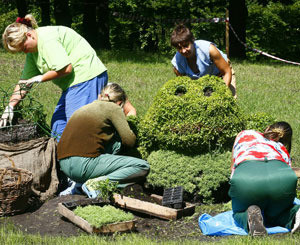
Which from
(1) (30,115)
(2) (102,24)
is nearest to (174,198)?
(1) (30,115)

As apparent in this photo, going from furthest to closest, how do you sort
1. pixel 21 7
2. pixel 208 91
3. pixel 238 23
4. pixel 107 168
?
1. pixel 21 7
2. pixel 238 23
3. pixel 208 91
4. pixel 107 168

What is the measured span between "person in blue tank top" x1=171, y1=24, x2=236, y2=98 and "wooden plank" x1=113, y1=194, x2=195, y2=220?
174cm

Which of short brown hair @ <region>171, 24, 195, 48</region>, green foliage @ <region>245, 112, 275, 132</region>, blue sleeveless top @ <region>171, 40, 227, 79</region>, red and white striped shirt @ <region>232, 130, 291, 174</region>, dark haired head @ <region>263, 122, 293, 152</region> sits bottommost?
green foliage @ <region>245, 112, 275, 132</region>

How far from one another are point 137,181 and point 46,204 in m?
1.02

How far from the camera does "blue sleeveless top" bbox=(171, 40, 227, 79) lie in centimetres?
579

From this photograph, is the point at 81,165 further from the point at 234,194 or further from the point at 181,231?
the point at 234,194

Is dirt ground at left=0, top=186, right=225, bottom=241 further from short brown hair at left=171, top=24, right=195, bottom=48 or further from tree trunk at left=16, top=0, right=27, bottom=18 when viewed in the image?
tree trunk at left=16, top=0, right=27, bottom=18

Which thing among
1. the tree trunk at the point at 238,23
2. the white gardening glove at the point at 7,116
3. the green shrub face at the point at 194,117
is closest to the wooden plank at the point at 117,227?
the green shrub face at the point at 194,117

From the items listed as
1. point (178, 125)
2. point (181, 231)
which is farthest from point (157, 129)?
point (181, 231)

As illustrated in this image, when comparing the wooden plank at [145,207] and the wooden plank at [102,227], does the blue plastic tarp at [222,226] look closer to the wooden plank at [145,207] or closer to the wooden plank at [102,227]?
the wooden plank at [145,207]

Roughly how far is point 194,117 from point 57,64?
166 centimetres

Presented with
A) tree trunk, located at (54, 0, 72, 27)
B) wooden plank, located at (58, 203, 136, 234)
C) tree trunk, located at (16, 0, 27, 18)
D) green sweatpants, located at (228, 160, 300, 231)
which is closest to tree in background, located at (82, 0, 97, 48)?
tree trunk, located at (54, 0, 72, 27)

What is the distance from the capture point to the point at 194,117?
5188 millimetres

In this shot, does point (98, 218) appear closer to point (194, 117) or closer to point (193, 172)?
point (193, 172)
